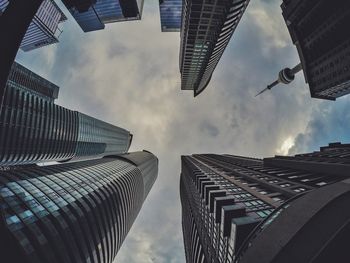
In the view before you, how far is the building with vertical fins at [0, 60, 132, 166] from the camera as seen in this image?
9138 centimetres

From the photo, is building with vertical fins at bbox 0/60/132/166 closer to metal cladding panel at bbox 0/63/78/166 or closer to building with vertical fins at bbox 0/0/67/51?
metal cladding panel at bbox 0/63/78/166

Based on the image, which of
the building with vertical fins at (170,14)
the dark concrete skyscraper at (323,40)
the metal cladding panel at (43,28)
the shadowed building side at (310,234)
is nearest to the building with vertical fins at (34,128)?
the metal cladding panel at (43,28)

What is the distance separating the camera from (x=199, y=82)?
6836 inches

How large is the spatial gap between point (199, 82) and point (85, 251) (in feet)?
466

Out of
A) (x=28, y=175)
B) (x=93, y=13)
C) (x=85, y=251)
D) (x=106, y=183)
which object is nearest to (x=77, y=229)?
(x=85, y=251)

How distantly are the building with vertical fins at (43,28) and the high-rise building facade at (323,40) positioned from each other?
15245 cm

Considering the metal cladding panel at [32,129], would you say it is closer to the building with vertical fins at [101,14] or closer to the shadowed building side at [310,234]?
the building with vertical fins at [101,14]

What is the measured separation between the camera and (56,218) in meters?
47.9

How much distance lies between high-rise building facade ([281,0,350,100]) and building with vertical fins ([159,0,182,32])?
193 feet

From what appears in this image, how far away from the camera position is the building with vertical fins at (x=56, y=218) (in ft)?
127

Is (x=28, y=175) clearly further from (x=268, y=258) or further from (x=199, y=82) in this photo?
(x=199, y=82)

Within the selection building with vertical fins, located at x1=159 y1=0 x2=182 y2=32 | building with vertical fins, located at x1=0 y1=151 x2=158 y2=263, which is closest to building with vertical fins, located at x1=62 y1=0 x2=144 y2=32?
building with vertical fins, located at x1=159 y1=0 x2=182 y2=32

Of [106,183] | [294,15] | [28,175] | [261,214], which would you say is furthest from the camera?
[294,15]

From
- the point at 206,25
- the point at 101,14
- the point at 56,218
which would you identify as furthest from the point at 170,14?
the point at 56,218
